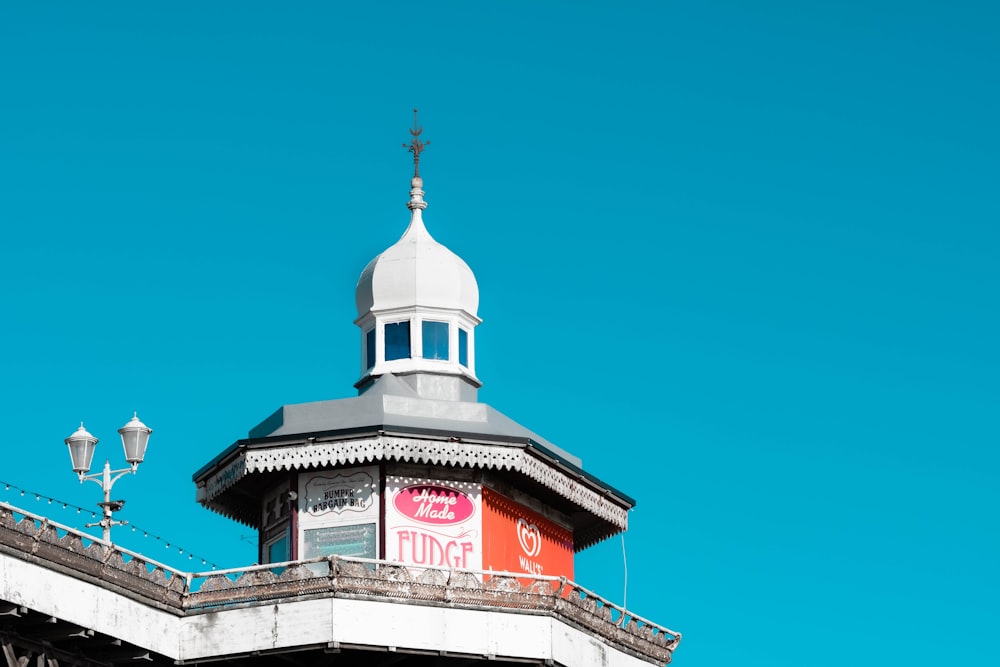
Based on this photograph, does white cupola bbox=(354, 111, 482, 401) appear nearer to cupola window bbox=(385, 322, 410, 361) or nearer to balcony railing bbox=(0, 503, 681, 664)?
cupola window bbox=(385, 322, 410, 361)

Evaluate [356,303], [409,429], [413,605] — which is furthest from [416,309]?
[413,605]

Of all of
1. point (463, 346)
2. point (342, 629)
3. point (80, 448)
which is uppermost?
point (463, 346)

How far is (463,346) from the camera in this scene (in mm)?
70562

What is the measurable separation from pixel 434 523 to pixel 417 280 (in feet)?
31.0

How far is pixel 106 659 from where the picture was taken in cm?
5747

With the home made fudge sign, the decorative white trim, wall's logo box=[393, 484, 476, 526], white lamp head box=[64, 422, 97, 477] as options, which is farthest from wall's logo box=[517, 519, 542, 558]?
white lamp head box=[64, 422, 97, 477]

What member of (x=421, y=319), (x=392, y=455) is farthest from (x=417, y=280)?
(x=392, y=455)

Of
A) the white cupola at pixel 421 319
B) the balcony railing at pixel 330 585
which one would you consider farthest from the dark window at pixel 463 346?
the balcony railing at pixel 330 585

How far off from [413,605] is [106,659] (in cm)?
822

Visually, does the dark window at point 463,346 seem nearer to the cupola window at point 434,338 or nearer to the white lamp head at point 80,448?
the cupola window at point 434,338

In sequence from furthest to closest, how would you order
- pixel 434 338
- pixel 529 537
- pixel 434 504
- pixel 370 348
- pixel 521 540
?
pixel 370 348 < pixel 434 338 < pixel 529 537 < pixel 521 540 < pixel 434 504

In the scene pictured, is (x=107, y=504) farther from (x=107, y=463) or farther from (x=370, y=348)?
(x=370, y=348)

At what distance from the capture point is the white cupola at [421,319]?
69375 millimetres

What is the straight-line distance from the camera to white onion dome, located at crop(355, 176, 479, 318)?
7031 cm
